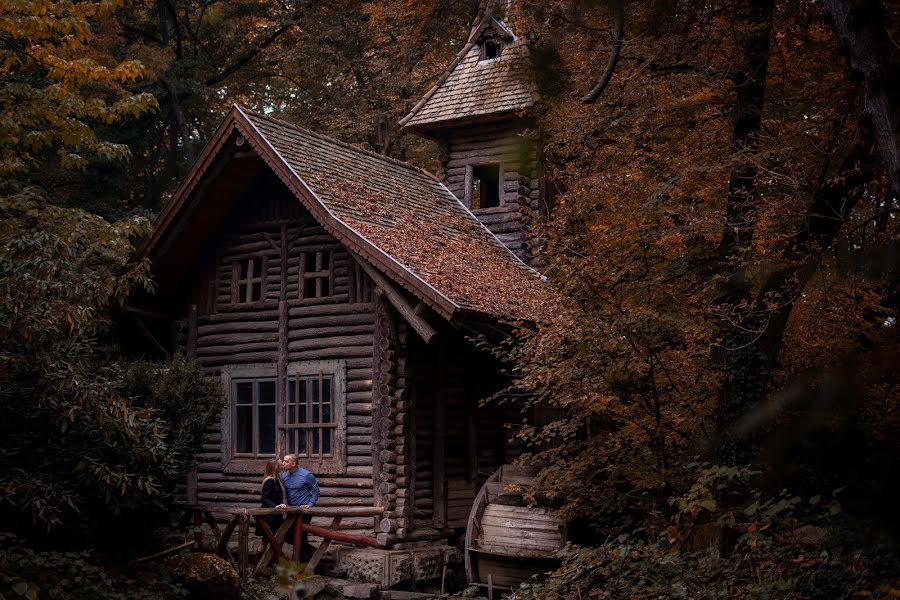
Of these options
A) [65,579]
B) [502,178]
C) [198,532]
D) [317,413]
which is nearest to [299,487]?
[198,532]

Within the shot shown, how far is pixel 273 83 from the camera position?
1243 inches

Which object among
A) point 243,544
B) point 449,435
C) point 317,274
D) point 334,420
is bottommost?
point 243,544

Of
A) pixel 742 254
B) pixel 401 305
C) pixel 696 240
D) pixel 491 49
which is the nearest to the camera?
pixel 742 254

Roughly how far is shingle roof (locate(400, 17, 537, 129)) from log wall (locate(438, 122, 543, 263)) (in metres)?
0.60

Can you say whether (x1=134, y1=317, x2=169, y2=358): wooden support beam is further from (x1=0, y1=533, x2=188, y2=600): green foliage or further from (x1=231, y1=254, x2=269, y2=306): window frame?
(x1=0, y1=533, x2=188, y2=600): green foliage

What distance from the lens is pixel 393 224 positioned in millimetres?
17281

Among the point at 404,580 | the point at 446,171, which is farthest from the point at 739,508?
the point at 446,171

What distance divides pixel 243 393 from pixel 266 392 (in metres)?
0.53

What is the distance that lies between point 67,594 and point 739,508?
6.98 m

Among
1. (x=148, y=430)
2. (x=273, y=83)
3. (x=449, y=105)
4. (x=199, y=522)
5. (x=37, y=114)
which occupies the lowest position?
(x=199, y=522)

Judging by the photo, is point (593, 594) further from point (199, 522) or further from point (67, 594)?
point (199, 522)

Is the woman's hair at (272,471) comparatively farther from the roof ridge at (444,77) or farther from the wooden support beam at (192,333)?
the roof ridge at (444,77)

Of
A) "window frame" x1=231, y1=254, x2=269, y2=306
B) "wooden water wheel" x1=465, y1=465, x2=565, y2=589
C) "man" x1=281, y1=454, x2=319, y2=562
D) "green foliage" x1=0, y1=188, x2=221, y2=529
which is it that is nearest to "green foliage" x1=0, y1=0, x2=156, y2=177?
"window frame" x1=231, y1=254, x2=269, y2=306

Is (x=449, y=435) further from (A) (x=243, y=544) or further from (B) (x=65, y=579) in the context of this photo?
(B) (x=65, y=579)
